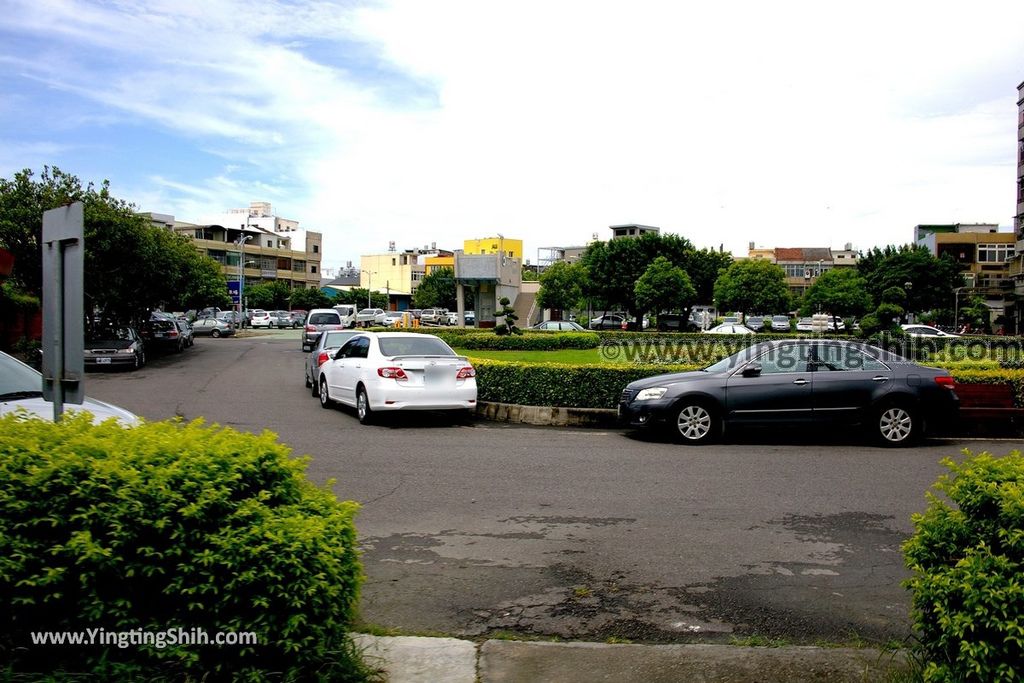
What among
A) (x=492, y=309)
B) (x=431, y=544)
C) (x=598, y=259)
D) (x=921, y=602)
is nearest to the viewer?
(x=921, y=602)

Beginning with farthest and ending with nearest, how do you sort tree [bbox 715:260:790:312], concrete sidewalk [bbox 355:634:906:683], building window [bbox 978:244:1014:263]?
1. building window [bbox 978:244:1014:263]
2. tree [bbox 715:260:790:312]
3. concrete sidewalk [bbox 355:634:906:683]

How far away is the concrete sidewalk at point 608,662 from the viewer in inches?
146

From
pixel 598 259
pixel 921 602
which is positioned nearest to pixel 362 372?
pixel 921 602

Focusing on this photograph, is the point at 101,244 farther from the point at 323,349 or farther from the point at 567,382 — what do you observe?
the point at 567,382

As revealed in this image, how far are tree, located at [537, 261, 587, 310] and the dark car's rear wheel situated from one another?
151ft

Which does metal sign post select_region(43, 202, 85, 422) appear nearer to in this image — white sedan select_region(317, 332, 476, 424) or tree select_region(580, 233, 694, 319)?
white sedan select_region(317, 332, 476, 424)

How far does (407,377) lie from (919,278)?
64483 millimetres

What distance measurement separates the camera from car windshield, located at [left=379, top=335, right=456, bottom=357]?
42.6ft

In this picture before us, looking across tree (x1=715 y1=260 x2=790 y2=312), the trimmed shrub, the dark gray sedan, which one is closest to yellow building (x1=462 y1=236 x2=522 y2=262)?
tree (x1=715 y1=260 x2=790 y2=312)

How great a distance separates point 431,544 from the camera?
19.7 feet

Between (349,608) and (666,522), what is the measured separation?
3839 mm

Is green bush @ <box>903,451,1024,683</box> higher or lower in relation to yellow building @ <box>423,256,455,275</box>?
lower

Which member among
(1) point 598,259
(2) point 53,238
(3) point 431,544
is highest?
(1) point 598,259

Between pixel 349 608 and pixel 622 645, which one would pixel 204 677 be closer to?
pixel 349 608
